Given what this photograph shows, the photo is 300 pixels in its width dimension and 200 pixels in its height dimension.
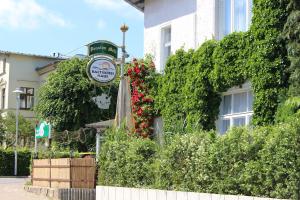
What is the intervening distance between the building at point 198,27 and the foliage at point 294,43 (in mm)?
2609

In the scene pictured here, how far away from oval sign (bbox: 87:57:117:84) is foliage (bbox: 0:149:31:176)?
975 inches

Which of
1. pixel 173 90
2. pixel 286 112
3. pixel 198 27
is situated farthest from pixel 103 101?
pixel 286 112

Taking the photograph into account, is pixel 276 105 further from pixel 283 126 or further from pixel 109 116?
pixel 109 116

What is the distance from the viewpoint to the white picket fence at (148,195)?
12.5 m

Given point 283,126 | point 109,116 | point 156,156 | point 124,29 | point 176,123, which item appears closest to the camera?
point 283,126

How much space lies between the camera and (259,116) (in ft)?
53.6

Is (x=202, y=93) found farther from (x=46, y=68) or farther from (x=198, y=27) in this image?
(x=46, y=68)

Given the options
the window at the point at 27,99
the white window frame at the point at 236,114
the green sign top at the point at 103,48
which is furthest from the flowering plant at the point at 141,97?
the window at the point at 27,99

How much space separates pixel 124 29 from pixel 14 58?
40330 mm

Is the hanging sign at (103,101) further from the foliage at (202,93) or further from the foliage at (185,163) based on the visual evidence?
the foliage at (185,163)

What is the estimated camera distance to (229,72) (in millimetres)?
17594

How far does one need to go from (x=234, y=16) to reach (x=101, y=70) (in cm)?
512

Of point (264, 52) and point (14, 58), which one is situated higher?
point (14, 58)

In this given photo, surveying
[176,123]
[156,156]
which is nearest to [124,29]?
[176,123]
